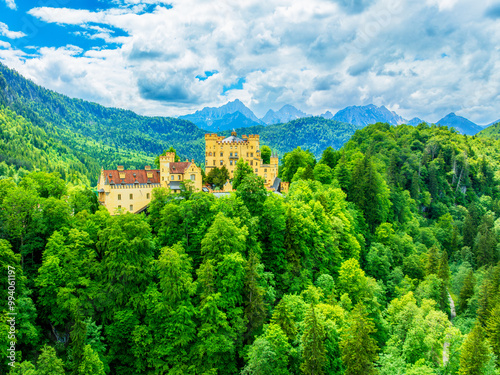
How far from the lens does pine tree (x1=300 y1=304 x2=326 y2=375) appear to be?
2997 cm

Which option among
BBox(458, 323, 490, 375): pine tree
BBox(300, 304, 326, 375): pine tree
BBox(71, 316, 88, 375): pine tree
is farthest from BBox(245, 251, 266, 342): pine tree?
BBox(458, 323, 490, 375): pine tree

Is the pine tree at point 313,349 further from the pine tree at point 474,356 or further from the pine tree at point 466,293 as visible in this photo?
the pine tree at point 466,293

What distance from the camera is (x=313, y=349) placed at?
30.1 m

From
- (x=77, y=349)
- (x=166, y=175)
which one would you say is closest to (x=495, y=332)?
(x=77, y=349)

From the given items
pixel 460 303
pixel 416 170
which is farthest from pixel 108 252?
pixel 416 170

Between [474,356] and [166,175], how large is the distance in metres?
47.0

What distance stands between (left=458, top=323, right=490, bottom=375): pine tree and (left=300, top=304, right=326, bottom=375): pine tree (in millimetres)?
13858

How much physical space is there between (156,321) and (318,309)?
16.2 metres

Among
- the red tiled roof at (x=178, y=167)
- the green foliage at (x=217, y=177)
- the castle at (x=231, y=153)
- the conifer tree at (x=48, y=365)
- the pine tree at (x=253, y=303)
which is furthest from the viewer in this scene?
the castle at (x=231, y=153)

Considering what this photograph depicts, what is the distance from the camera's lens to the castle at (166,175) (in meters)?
52.3

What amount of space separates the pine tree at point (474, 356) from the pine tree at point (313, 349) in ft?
45.5

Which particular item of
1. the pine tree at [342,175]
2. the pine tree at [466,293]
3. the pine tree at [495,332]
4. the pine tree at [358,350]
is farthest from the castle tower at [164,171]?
the pine tree at [466,293]

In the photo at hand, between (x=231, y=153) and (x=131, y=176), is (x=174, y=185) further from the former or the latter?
Result: (x=231, y=153)

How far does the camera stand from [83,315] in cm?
3155
